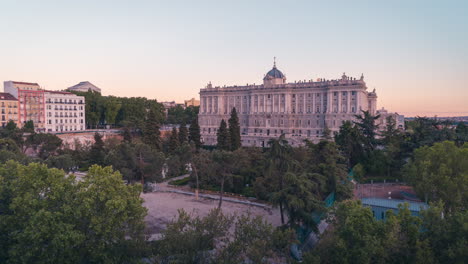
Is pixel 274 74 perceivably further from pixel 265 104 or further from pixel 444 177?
pixel 444 177

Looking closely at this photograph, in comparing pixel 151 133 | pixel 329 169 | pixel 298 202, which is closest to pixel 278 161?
pixel 298 202

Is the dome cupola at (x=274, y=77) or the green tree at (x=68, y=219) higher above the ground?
the dome cupola at (x=274, y=77)

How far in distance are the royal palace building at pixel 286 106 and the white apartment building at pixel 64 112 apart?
80.4 feet

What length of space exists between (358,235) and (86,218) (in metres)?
10.6

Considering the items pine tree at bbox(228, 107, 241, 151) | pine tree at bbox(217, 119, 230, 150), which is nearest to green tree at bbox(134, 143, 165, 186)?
pine tree at bbox(217, 119, 230, 150)

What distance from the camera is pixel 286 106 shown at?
6372cm

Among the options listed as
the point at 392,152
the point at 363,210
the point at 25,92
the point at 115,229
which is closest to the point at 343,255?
the point at 363,210

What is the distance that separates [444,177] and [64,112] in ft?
203

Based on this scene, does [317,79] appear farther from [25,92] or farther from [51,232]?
[51,232]

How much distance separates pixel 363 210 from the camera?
41.9ft

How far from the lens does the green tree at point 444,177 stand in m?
19.5

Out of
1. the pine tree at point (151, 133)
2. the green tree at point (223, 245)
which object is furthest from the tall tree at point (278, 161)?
the pine tree at point (151, 133)

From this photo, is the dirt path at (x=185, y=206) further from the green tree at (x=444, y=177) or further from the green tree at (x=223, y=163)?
the green tree at (x=444, y=177)

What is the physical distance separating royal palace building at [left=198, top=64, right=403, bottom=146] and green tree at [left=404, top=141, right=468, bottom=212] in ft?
111
